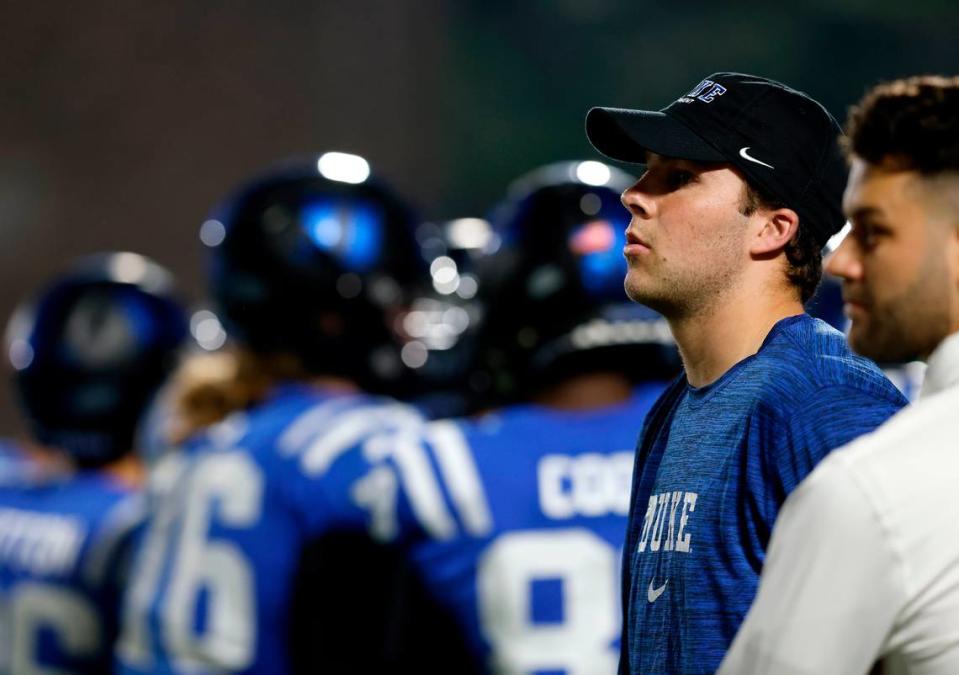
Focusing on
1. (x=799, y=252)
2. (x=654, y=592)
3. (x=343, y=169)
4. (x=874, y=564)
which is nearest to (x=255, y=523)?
(x=343, y=169)

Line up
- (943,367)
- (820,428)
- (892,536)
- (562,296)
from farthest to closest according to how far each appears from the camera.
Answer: (562,296) → (820,428) → (943,367) → (892,536)

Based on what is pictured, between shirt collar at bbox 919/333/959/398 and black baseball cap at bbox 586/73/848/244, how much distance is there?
0.35m

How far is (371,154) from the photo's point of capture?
11.0 meters

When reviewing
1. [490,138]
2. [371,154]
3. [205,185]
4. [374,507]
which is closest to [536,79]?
[490,138]

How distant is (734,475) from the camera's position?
1.87 meters

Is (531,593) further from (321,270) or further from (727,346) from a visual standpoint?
(727,346)

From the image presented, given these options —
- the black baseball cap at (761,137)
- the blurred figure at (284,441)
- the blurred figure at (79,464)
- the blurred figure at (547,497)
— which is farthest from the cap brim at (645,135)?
the blurred figure at (79,464)

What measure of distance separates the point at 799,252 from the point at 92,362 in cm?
352

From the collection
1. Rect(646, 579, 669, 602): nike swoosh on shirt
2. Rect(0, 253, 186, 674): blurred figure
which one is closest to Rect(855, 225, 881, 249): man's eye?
Rect(646, 579, 669, 602): nike swoosh on shirt

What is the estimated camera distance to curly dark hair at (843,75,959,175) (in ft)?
5.65

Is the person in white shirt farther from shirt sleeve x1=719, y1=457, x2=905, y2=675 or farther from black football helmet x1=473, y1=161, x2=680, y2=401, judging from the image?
black football helmet x1=473, y1=161, x2=680, y2=401

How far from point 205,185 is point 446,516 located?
7.85 meters

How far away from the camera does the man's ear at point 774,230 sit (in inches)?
77.4

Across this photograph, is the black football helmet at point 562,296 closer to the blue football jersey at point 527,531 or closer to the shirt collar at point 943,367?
the blue football jersey at point 527,531
